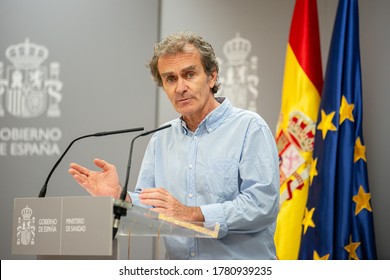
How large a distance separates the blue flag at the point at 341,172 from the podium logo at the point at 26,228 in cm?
234

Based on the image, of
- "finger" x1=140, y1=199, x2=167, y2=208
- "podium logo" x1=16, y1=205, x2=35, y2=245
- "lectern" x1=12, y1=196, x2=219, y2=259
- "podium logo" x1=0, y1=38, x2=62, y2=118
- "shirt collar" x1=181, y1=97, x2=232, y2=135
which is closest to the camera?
"lectern" x1=12, y1=196, x2=219, y2=259

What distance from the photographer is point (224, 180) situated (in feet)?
7.96

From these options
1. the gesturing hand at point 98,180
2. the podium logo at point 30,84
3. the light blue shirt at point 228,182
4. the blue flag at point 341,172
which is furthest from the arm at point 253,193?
the podium logo at point 30,84

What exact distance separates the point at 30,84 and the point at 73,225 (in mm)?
3114

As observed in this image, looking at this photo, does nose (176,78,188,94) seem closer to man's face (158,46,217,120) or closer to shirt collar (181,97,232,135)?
man's face (158,46,217,120)

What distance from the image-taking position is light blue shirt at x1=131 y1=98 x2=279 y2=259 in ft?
7.57

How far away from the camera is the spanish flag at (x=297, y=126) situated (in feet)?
13.5

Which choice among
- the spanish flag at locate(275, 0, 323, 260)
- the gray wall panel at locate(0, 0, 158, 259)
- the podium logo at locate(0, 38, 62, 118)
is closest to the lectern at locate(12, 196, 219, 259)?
the spanish flag at locate(275, 0, 323, 260)

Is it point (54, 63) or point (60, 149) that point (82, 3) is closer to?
point (54, 63)

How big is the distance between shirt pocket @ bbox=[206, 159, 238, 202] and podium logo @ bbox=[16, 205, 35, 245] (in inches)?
30.2

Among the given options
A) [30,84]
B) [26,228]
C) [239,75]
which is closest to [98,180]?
[26,228]

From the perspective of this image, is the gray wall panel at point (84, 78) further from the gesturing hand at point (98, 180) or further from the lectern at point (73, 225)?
the lectern at point (73, 225)

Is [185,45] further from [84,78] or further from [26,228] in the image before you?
[84,78]

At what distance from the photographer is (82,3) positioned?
15.6 feet
